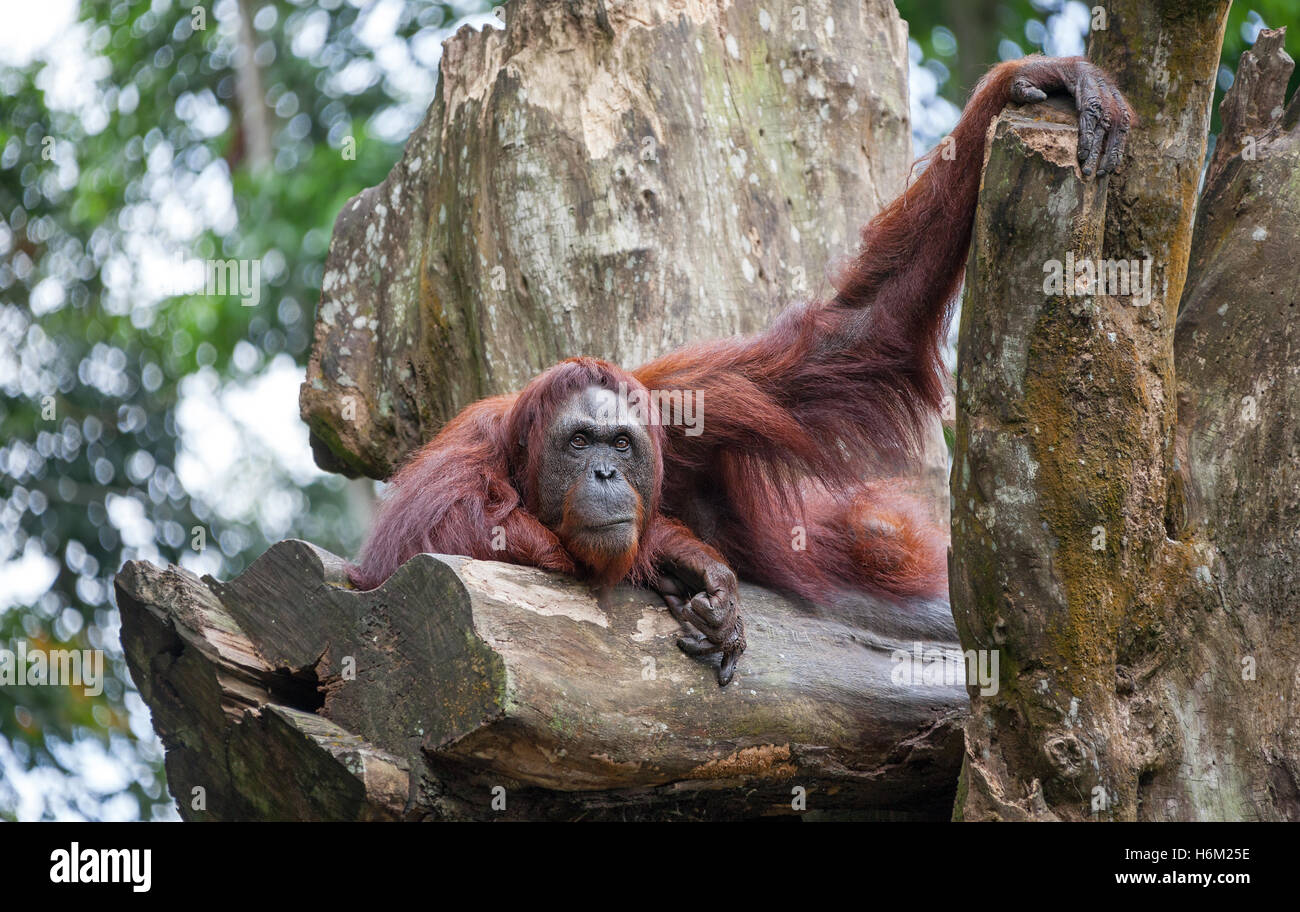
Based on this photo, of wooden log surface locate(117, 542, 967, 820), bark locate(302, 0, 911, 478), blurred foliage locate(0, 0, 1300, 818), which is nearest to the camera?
wooden log surface locate(117, 542, 967, 820)

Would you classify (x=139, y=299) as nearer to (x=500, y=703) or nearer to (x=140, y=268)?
(x=140, y=268)

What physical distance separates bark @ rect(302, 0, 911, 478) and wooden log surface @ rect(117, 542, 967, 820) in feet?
5.51

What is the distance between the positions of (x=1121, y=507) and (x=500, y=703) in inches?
63.9

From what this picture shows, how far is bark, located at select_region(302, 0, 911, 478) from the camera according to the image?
530 centimetres

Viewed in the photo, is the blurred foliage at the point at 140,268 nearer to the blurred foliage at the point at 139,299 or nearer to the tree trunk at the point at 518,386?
the blurred foliage at the point at 139,299

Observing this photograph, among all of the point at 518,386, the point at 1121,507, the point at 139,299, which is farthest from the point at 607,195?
the point at 139,299

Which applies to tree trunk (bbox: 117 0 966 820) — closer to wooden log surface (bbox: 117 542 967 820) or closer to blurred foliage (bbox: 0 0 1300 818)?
wooden log surface (bbox: 117 542 967 820)

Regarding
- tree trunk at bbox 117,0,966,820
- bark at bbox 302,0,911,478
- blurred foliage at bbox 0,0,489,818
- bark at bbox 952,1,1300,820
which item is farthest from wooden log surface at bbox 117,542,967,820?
blurred foliage at bbox 0,0,489,818

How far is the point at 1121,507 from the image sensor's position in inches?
130

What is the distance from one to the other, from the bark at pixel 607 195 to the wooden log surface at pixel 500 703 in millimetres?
1679

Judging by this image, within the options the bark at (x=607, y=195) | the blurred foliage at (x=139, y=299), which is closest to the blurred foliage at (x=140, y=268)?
the blurred foliage at (x=139, y=299)

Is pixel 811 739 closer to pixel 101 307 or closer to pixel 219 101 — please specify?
pixel 101 307

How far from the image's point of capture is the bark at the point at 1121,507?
10.8 feet

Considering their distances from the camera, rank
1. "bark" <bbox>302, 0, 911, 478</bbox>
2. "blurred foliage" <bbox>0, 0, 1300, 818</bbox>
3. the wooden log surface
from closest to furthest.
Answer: the wooden log surface, "bark" <bbox>302, 0, 911, 478</bbox>, "blurred foliage" <bbox>0, 0, 1300, 818</bbox>
